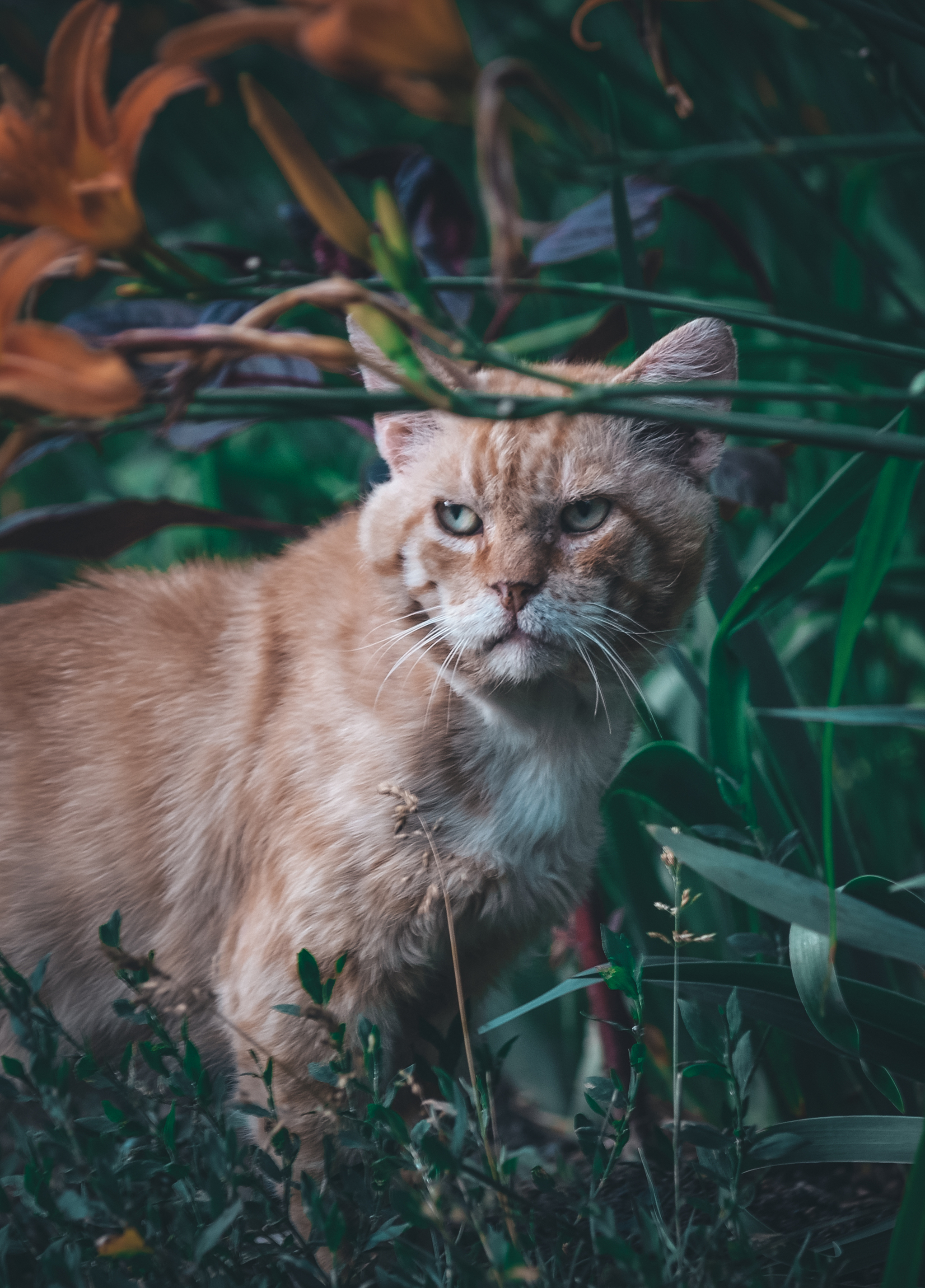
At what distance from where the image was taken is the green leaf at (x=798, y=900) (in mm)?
607

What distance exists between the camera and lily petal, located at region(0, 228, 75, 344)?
40cm

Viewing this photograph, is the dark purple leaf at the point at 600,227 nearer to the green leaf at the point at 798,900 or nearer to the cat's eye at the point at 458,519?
the cat's eye at the point at 458,519

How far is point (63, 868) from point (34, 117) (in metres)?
0.83

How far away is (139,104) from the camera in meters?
0.42

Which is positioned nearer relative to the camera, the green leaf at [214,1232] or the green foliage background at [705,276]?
the green leaf at [214,1232]

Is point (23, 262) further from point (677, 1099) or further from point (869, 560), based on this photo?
point (677, 1099)

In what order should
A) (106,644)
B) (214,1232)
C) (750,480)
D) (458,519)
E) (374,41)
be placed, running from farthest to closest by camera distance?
(106,644), (750,480), (458,519), (214,1232), (374,41)

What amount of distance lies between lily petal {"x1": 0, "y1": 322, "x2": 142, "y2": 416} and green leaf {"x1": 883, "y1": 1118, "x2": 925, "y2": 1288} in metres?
0.64

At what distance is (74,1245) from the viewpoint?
0.65 metres

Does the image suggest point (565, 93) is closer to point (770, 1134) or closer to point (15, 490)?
point (15, 490)

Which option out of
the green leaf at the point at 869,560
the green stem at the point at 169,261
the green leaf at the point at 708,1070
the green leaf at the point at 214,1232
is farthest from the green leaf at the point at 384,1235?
the green stem at the point at 169,261

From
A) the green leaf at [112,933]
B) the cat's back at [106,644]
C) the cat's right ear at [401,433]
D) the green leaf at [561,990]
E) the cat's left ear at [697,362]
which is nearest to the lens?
the green leaf at [112,933]

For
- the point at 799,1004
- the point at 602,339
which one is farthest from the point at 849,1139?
the point at 602,339

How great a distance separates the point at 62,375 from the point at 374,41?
191 mm
